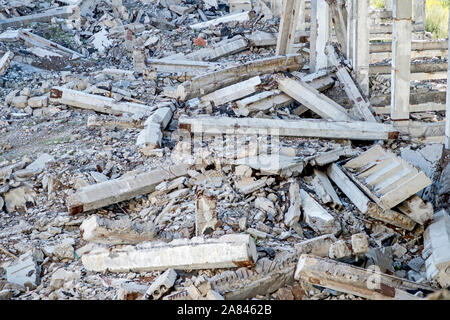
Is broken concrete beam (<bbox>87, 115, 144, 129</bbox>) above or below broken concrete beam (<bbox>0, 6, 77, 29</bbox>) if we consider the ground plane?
below

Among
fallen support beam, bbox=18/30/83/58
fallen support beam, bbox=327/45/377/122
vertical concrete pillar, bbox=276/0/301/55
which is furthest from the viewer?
fallen support beam, bbox=18/30/83/58

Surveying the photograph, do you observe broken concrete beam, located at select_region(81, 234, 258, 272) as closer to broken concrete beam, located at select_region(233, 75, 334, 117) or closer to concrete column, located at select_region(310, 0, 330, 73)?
broken concrete beam, located at select_region(233, 75, 334, 117)

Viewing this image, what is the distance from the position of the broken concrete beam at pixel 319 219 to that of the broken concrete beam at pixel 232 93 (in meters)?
4.16

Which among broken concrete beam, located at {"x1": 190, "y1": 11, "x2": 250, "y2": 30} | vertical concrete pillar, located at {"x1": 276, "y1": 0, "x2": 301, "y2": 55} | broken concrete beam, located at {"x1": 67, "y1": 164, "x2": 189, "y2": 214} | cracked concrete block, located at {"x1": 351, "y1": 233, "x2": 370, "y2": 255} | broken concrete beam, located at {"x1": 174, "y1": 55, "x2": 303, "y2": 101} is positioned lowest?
broken concrete beam, located at {"x1": 67, "y1": 164, "x2": 189, "y2": 214}

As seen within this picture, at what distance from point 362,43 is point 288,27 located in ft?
7.82

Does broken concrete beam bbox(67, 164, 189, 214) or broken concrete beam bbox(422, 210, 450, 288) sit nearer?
broken concrete beam bbox(422, 210, 450, 288)

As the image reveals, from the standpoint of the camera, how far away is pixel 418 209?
20.5 ft

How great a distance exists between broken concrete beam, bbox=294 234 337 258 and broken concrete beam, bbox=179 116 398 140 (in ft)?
10.3

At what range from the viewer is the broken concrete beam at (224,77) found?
34.2 ft

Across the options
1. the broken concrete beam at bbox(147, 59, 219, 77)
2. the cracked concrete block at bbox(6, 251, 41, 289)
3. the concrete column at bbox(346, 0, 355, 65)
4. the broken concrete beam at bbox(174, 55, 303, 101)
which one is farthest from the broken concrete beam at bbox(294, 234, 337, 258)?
the broken concrete beam at bbox(147, 59, 219, 77)

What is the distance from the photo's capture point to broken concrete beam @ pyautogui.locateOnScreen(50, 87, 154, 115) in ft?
33.3

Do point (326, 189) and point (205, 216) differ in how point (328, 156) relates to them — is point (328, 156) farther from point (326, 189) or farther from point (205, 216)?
point (205, 216)

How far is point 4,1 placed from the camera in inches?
695

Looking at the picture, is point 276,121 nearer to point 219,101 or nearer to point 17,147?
point 219,101
